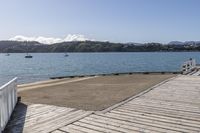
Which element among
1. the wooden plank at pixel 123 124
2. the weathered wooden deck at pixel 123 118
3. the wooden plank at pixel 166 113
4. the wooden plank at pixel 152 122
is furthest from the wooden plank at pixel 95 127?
the wooden plank at pixel 166 113

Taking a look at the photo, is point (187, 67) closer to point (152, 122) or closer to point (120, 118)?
point (120, 118)

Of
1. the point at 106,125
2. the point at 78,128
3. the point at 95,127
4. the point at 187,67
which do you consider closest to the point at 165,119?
the point at 106,125

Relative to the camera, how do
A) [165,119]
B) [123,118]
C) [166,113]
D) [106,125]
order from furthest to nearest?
[166,113], [123,118], [165,119], [106,125]

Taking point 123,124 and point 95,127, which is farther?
point 123,124

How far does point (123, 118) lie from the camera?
9.30m

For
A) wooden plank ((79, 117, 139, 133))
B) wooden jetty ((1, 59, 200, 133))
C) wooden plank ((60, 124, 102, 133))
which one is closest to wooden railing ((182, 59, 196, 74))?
wooden jetty ((1, 59, 200, 133))

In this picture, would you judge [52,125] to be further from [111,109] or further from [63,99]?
[63,99]

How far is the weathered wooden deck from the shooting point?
832 cm

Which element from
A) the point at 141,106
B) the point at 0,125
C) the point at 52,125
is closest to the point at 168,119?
the point at 141,106

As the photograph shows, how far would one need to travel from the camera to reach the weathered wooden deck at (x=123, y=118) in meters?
8.32

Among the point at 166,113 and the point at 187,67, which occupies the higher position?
the point at 187,67

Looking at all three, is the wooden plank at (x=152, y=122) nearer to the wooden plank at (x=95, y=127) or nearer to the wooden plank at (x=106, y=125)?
the wooden plank at (x=106, y=125)

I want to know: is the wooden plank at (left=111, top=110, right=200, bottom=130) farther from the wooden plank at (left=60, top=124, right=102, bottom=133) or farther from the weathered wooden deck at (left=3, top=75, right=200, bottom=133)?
the wooden plank at (left=60, top=124, right=102, bottom=133)

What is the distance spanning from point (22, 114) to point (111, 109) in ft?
9.75
